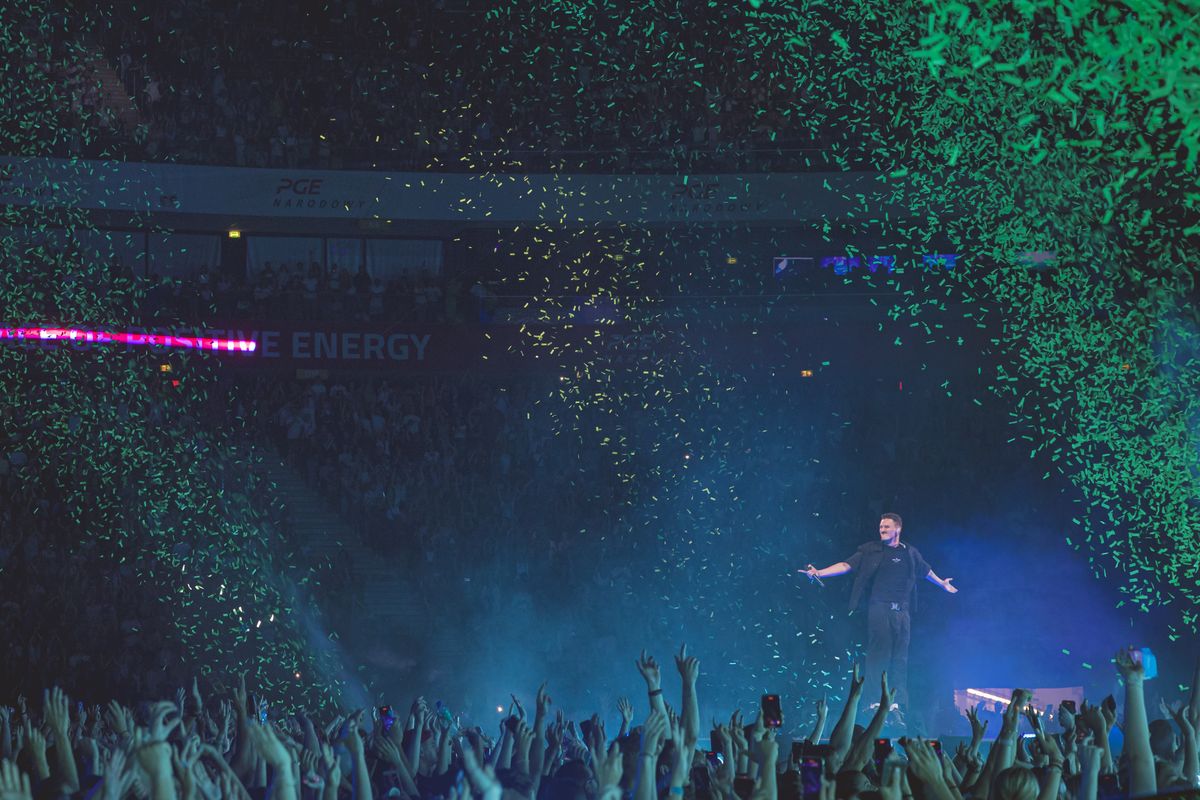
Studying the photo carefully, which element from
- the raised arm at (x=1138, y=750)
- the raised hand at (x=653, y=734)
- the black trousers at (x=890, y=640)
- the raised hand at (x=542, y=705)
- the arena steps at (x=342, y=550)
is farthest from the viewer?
the arena steps at (x=342, y=550)

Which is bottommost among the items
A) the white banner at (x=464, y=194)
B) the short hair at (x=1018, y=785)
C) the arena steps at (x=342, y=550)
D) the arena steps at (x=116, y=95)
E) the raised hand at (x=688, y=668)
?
the short hair at (x=1018, y=785)

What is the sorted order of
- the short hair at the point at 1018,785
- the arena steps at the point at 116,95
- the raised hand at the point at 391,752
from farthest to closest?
the arena steps at the point at 116,95, the raised hand at the point at 391,752, the short hair at the point at 1018,785

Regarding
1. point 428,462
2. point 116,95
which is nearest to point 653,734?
point 428,462

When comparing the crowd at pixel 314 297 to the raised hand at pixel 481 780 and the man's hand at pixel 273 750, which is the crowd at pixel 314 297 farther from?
the raised hand at pixel 481 780

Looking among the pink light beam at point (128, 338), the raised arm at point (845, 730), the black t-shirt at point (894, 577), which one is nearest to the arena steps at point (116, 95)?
the pink light beam at point (128, 338)

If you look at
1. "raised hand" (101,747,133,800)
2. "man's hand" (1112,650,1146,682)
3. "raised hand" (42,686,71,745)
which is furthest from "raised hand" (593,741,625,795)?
"raised hand" (42,686,71,745)

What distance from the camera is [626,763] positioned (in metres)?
5.78

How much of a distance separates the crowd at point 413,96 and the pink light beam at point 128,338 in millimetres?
3710

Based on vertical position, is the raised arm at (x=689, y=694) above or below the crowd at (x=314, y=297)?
below

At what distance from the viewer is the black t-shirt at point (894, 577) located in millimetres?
13664

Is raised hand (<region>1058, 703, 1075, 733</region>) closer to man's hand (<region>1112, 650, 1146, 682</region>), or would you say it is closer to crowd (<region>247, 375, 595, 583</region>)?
man's hand (<region>1112, 650, 1146, 682</region>)

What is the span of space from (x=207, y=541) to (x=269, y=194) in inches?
262

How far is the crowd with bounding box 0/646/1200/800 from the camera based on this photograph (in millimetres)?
4090

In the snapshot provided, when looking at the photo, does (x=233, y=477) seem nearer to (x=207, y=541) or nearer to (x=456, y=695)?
(x=207, y=541)
